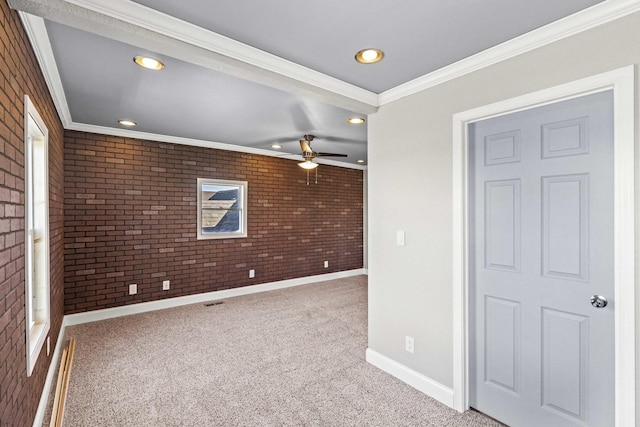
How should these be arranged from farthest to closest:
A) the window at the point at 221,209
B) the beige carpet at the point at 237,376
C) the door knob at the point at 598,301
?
the window at the point at 221,209 < the beige carpet at the point at 237,376 < the door knob at the point at 598,301

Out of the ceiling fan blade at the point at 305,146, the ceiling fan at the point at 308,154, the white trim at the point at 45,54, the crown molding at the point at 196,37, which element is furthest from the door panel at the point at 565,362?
the white trim at the point at 45,54

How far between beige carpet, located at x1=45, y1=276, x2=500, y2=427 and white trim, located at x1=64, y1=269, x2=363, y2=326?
0.48ft

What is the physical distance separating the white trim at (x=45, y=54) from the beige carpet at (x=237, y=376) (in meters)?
2.44

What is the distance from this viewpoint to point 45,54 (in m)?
2.04

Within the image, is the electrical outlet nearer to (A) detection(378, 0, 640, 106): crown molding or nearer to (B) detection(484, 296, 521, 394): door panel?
(B) detection(484, 296, 521, 394): door panel

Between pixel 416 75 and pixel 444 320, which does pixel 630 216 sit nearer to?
pixel 444 320

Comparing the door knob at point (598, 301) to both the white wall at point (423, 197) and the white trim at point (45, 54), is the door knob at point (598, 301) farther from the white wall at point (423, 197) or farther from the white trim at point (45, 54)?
the white trim at point (45, 54)

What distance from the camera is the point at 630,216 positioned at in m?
1.48

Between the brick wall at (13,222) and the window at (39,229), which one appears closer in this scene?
the brick wall at (13,222)

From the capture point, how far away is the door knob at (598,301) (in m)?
1.62

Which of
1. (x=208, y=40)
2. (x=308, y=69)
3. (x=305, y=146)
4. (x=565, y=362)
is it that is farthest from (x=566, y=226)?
(x=305, y=146)

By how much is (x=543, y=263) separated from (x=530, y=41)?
1327mm

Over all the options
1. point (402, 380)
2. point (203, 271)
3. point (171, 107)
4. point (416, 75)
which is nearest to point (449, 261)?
point (402, 380)

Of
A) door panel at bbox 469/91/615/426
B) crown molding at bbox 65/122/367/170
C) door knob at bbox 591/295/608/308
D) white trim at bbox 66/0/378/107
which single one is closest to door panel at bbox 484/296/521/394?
door panel at bbox 469/91/615/426
